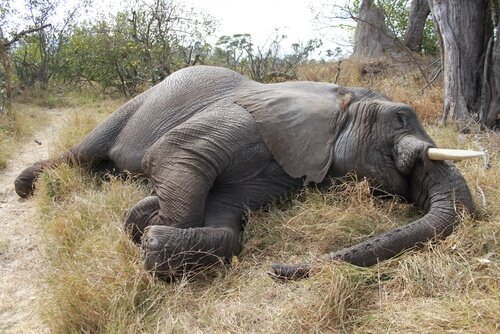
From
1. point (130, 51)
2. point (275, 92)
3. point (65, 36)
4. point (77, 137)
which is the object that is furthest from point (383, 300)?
point (65, 36)

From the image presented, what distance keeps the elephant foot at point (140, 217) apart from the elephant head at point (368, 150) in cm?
95

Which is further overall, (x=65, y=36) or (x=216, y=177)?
(x=65, y=36)

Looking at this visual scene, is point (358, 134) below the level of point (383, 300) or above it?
above

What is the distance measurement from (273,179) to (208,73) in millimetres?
1222

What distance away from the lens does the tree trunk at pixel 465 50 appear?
6.15 meters

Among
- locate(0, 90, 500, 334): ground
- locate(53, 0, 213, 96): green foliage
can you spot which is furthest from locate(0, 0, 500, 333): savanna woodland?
locate(53, 0, 213, 96): green foliage

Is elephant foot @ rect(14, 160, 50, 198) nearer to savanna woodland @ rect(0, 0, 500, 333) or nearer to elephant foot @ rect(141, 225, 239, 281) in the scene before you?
savanna woodland @ rect(0, 0, 500, 333)

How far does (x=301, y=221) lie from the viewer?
11.9ft

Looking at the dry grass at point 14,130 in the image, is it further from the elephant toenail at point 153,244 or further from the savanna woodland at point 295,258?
the elephant toenail at point 153,244

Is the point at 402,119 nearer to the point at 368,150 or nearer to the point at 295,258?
the point at 368,150

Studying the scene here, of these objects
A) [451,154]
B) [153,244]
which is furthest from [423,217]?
[153,244]

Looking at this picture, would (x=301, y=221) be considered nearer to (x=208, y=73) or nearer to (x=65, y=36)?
(x=208, y=73)

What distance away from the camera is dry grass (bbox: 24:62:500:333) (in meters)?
2.59

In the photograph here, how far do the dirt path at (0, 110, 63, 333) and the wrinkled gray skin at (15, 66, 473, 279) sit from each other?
745 millimetres
